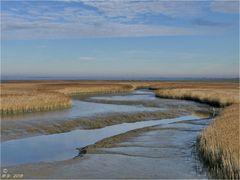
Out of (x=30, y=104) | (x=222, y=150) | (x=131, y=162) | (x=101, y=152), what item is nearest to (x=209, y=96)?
(x=30, y=104)

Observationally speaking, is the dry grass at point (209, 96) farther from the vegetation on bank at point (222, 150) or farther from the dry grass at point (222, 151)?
the dry grass at point (222, 151)

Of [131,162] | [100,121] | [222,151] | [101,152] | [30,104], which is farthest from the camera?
[30,104]

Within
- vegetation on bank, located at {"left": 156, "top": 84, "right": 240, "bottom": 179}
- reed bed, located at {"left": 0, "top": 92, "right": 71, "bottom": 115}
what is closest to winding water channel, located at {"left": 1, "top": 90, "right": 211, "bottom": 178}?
vegetation on bank, located at {"left": 156, "top": 84, "right": 240, "bottom": 179}

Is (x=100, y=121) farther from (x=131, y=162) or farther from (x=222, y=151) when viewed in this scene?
(x=222, y=151)

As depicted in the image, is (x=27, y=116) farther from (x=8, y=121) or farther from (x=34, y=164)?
(x=34, y=164)

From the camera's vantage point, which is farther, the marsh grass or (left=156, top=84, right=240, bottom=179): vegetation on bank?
the marsh grass

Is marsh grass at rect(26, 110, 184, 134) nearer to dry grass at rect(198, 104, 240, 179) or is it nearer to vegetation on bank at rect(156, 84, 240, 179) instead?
vegetation on bank at rect(156, 84, 240, 179)

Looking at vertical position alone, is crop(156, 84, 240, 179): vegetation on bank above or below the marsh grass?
above

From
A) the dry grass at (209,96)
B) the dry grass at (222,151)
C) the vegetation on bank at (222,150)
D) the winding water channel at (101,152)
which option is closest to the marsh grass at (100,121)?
the winding water channel at (101,152)

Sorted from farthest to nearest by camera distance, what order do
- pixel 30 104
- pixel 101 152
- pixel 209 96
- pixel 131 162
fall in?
pixel 209 96 < pixel 30 104 < pixel 101 152 < pixel 131 162

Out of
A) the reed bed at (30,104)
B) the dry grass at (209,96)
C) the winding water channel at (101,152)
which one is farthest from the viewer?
the dry grass at (209,96)

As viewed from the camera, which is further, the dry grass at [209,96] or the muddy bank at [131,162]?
the dry grass at [209,96]

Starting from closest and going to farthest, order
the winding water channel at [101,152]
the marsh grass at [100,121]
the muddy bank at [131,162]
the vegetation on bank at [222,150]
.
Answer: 1. the vegetation on bank at [222,150]
2. the muddy bank at [131,162]
3. the winding water channel at [101,152]
4. the marsh grass at [100,121]

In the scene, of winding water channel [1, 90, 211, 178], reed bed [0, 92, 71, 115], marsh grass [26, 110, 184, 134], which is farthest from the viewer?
reed bed [0, 92, 71, 115]
